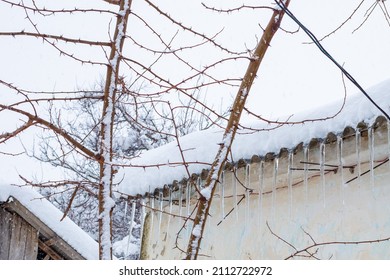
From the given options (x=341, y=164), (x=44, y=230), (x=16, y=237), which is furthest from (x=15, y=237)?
(x=341, y=164)

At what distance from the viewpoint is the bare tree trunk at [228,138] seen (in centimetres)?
221

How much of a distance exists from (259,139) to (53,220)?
236cm

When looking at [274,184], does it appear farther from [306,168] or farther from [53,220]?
[53,220]

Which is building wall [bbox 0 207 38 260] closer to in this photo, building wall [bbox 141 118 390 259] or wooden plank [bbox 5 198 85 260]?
wooden plank [bbox 5 198 85 260]

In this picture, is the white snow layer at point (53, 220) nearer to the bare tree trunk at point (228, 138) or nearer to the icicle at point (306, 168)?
the icicle at point (306, 168)

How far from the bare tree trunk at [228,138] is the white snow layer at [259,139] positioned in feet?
1.60

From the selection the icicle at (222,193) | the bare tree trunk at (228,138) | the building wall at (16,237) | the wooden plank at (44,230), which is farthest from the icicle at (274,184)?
the building wall at (16,237)

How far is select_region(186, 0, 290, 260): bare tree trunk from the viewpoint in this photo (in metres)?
2.21

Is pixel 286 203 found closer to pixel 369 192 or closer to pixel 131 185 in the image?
pixel 369 192

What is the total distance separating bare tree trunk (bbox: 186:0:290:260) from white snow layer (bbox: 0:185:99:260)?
3.40 metres

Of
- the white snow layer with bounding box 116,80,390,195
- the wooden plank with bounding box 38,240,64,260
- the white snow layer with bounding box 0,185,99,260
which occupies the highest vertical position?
the white snow layer with bounding box 116,80,390,195

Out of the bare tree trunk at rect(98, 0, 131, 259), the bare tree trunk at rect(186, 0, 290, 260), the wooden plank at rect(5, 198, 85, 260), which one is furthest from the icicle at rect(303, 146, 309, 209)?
the wooden plank at rect(5, 198, 85, 260)

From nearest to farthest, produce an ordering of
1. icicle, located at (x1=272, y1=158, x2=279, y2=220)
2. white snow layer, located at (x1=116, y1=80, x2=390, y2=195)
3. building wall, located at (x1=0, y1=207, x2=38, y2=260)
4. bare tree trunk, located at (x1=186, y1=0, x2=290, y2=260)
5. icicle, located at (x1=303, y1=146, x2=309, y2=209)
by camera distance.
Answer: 1. bare tree trunk, located at (x1=186, y1=0, x2=290, y2=260)
2. white snow layer, located at (x1=116, y1=80, x2=390, y2=195)
3. icicle, located at (x1=303, y1=146, x2=309, y2=209)
4. icicle, located at (x1=272, y1=158, x2=279, y2=220)
5. building wall, located at (x1=0, y1=207, x2=38, y2=260)
